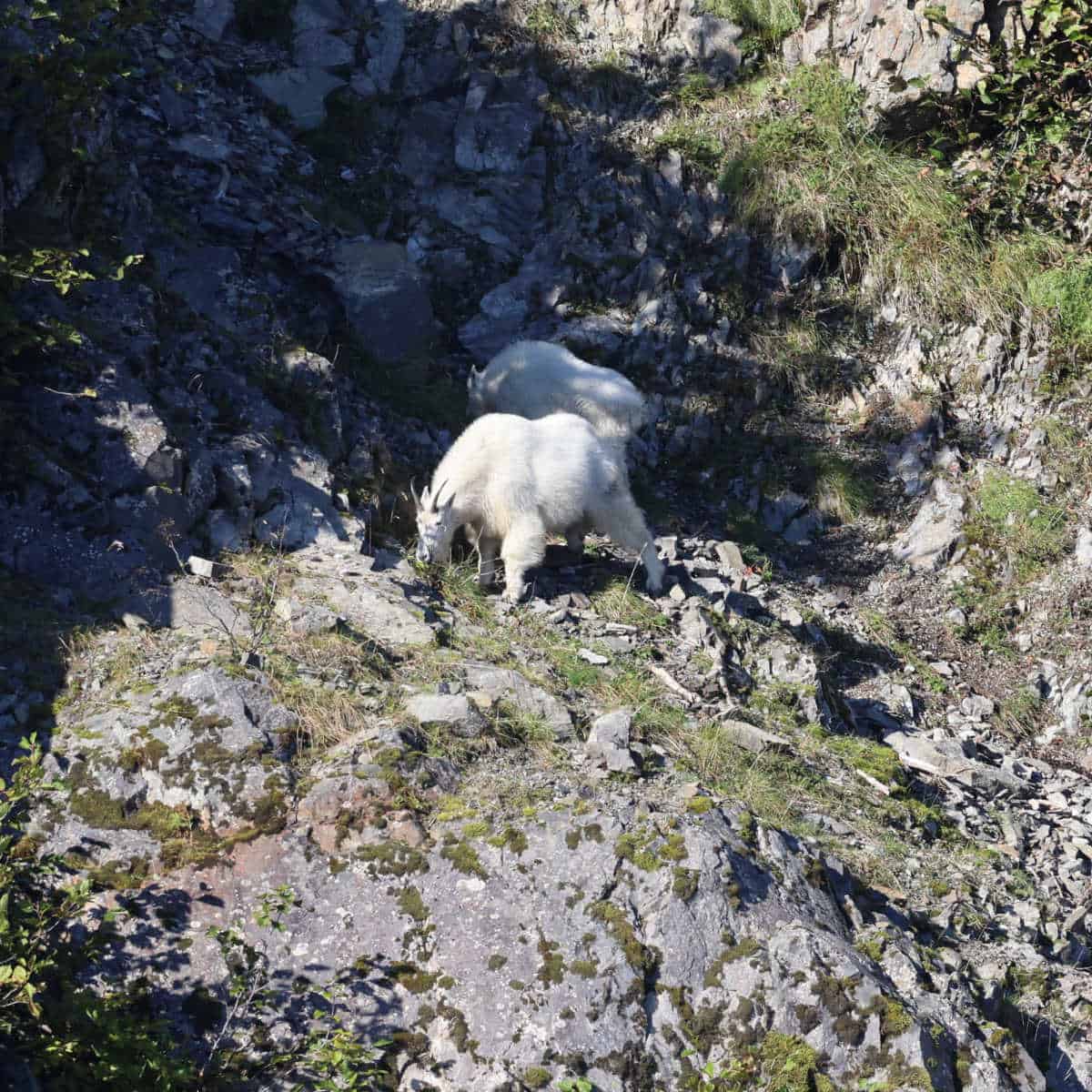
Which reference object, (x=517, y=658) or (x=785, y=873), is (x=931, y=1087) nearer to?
→ (x=785, y=873)

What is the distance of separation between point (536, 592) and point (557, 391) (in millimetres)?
2721

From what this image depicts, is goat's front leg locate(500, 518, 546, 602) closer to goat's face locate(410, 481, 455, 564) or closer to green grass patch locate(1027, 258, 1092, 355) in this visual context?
goat's face locate(410, 481, 455, 564)

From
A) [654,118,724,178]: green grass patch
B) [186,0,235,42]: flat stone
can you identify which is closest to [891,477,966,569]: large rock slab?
[654,118,724,178]: green grass patch

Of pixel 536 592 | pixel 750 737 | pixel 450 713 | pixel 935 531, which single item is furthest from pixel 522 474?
pixel 935 531

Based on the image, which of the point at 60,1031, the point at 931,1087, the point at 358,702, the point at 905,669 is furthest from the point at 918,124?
the point at 60,1031

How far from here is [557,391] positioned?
10805 millimetres

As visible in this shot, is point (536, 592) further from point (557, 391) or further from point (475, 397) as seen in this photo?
point (475, 397)

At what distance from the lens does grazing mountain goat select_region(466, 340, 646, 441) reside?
35.3 feet

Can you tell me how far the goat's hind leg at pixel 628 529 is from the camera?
908 cm

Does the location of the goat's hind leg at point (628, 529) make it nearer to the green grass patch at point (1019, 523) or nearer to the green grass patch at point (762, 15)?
the green grass patch at point (1019, 523)

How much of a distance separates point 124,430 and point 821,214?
8883 mm

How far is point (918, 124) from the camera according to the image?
1374 cm

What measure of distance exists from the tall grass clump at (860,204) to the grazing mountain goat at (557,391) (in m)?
3.92

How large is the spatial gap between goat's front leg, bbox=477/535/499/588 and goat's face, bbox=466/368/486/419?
246 centimetres
